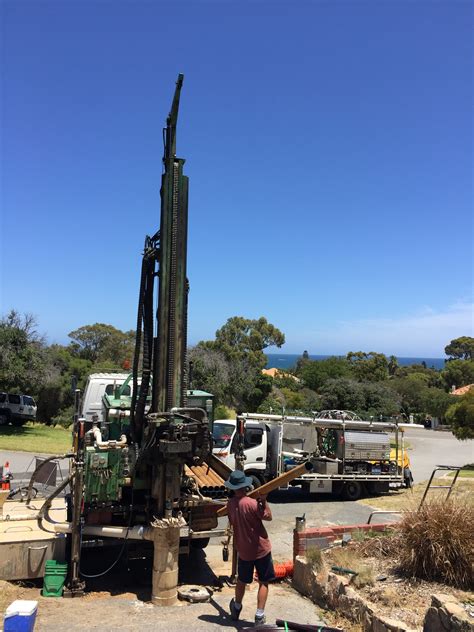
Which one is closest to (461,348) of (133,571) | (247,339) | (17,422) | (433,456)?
(247,339)

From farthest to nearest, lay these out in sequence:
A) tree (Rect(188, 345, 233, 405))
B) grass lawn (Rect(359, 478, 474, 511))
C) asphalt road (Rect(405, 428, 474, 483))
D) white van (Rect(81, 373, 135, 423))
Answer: tree (Rect(188, 345, 233, 405)) → asphalt road (Rect(405, 428, 474, 483)) → grass lawn (Rect(359, 478, 474, 511)) → white van (Rect(81, 373, 135, 423))

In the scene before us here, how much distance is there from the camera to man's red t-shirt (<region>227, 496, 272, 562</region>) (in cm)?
560

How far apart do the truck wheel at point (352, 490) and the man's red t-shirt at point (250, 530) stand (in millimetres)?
9920

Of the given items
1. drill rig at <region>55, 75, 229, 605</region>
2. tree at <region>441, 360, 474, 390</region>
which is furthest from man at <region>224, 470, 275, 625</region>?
tree at <region>441, 360, 474, 390</region>

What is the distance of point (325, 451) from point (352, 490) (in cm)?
136

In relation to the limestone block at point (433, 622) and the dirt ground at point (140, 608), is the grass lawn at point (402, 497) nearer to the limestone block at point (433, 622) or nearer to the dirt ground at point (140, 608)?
the dirt ground at point (140, 608)

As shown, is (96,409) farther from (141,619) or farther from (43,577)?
(141,619)

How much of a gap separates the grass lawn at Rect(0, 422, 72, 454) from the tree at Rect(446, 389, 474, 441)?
1771 centimetres

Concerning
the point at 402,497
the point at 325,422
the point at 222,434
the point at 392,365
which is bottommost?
the point at 402,497

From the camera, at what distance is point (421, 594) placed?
5.45m

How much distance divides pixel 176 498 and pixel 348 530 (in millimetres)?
2579

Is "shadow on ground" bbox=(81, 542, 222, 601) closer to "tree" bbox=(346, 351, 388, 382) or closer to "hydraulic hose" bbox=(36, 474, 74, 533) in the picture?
"hydraulic hose" bbox=(36, 474, 74, 533)

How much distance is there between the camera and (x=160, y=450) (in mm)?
6410

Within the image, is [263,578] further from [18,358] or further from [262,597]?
[18,358]
